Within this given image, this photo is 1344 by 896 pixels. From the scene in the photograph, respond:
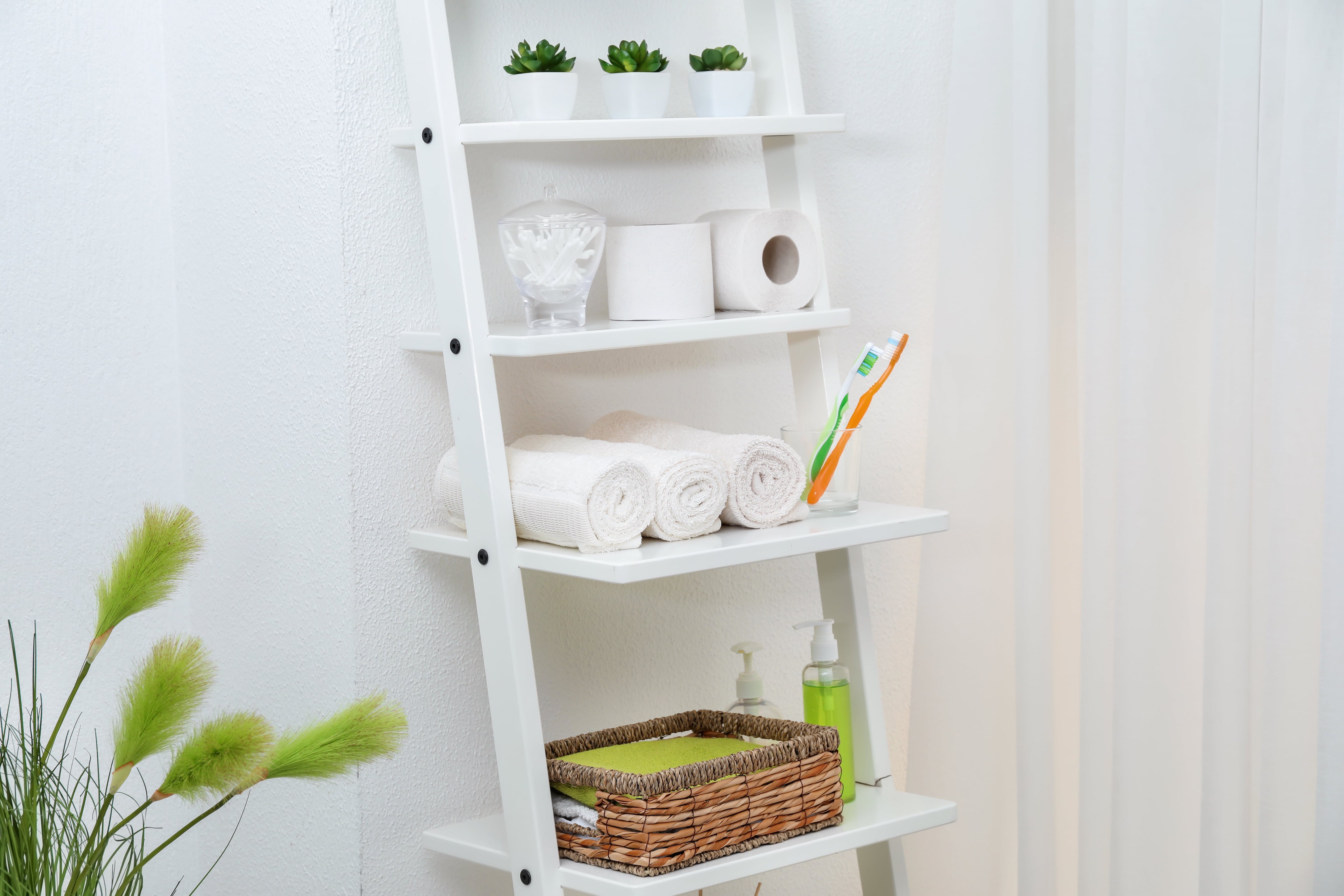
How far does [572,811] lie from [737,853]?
0.14m

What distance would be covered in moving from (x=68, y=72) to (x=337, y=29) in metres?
0.27

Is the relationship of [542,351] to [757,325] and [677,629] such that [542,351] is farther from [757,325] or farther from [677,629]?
[677,629]

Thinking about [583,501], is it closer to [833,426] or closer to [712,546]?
[712,546]

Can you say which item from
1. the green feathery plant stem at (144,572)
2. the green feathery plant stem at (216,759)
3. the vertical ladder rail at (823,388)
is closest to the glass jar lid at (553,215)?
the vertical ladder rail at (823,388)

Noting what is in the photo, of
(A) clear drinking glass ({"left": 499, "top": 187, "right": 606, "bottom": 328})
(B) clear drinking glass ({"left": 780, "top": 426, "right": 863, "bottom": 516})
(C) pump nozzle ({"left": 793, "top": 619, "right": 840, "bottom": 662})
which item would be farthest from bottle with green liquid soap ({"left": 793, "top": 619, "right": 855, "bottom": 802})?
(A) clear drinking glass ({"left": 499, "top": 187, "right": 606, "bottom": 328})

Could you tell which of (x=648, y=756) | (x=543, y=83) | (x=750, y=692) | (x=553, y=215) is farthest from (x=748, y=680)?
(x=543, y=83)

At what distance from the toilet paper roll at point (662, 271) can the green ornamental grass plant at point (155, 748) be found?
0.43 m

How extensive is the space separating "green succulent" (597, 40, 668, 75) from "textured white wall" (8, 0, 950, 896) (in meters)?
0.13

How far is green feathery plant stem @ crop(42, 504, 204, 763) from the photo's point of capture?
0.85 meters

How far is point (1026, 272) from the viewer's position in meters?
1.30

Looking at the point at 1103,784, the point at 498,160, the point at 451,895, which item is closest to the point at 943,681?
the point at 1103,784

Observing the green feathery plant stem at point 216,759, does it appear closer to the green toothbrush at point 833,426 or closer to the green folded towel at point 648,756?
the green folded towel at point 648,756

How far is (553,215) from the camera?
3.50 ft

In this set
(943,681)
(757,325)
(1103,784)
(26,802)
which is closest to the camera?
(26,802)
